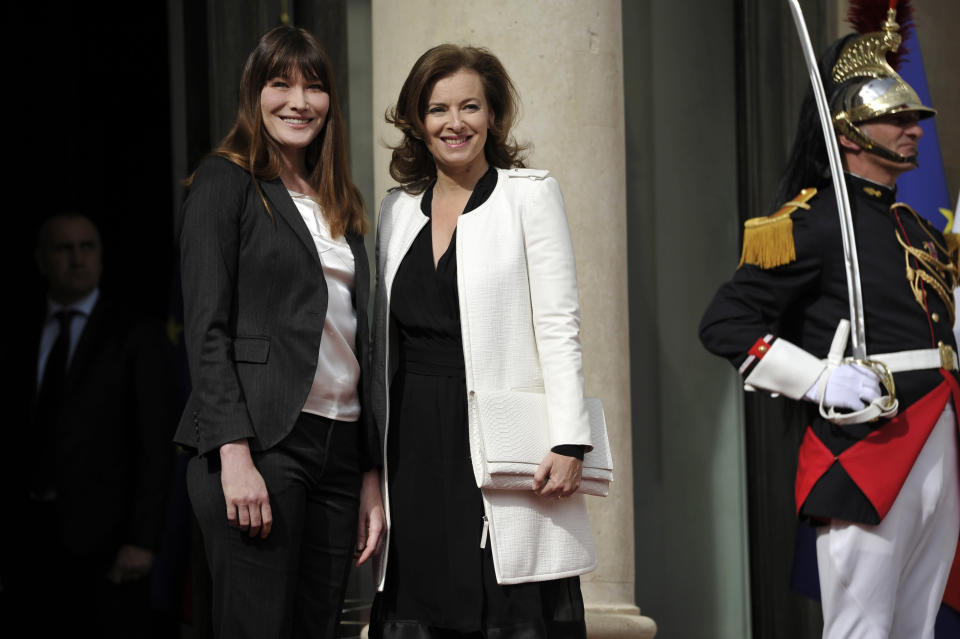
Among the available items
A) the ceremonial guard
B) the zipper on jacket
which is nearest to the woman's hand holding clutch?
the zipper on jacket

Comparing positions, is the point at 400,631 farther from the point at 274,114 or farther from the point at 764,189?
the point at 764,189

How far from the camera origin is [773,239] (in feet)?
13.8

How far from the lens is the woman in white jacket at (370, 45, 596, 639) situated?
3.63 meters

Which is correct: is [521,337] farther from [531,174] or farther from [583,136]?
[583,136]

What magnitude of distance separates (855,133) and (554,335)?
1252 mm

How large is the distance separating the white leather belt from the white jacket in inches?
38.7

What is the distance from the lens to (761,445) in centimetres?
682

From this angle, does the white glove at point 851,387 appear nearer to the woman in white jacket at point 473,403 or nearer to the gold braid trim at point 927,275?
the gold braid trim at point 927,275

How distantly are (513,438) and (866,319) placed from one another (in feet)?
3.95

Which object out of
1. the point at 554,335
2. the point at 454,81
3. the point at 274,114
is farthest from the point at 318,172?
the point at 554,335

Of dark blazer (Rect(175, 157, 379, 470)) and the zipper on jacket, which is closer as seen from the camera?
dark blazer (Rect(175, 157, 379, 470))

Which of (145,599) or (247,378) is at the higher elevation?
(247,378)

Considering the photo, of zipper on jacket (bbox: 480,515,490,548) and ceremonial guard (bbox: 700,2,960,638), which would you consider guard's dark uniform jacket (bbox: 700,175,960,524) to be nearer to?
ceremonial guard (bbox: 700,2,960,638)

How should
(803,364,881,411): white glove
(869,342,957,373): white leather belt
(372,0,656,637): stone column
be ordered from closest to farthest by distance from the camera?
(803,364,881,411): white glove
(869,342,957,373): white leather belt
(372,0,656,637): stone column
